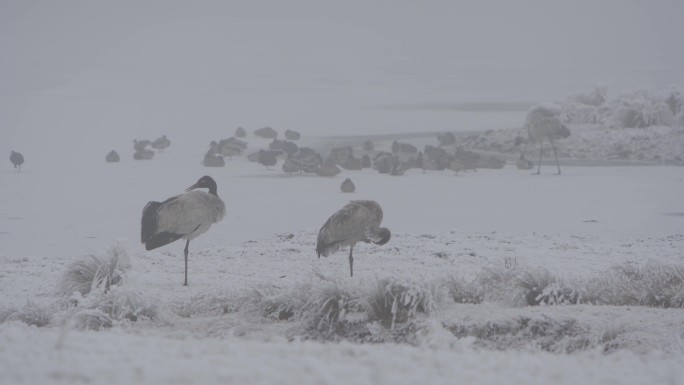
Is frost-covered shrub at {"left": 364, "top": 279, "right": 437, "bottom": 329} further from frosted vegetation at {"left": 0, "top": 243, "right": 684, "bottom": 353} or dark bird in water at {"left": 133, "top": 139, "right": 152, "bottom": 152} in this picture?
dark bird in water at {"left": 133, "top": 139, "right": 152, "bottom": 152}

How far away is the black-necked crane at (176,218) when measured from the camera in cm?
1047

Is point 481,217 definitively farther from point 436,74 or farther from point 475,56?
point 475,56

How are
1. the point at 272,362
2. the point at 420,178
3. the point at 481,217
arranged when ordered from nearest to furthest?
the point at 272,362 → the point at 481,217 → the point at 420,178

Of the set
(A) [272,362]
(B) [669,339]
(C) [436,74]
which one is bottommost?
(B) [669,339]

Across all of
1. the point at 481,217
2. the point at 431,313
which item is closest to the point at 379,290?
the point at 431,313

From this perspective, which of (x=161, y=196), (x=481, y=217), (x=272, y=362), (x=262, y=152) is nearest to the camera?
(x=272, y=362)

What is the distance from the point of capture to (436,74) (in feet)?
241

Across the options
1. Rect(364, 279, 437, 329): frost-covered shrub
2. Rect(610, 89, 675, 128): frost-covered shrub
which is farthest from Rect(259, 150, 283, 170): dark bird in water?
Rect(364, 279, 437, 329): frost-covered shrub

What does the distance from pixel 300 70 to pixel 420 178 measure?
5366 cm

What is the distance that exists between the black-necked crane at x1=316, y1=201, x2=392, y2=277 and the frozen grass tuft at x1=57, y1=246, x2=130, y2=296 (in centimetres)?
250

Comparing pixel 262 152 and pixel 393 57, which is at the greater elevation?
pixel 393 57

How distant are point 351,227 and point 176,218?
2269 mm

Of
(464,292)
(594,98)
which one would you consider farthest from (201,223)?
(594,98)

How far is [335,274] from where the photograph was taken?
9.67 metres
